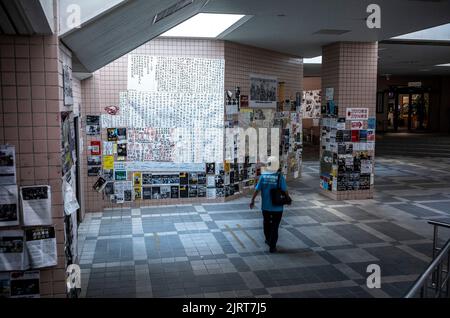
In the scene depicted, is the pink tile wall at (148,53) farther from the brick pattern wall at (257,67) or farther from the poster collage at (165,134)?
the poster collage at (165,134)

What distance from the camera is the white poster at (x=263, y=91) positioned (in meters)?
11.5

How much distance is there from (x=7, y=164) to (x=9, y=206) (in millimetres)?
373

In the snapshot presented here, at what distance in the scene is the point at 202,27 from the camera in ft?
31.1

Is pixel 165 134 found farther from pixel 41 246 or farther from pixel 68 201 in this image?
pixel 41 246

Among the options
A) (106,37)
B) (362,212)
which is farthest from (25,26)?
(362,212)

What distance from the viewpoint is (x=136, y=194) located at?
9961 mm

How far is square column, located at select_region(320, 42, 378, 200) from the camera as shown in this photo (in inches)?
417

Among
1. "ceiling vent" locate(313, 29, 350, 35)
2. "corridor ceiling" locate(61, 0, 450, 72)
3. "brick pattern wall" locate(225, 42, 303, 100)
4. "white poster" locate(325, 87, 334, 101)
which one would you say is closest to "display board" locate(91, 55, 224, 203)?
"brick pattern wall" locate(225, 42, 303, 100)

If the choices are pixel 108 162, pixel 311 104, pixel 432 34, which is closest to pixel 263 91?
pixel 432 34

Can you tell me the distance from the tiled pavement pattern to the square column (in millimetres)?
592

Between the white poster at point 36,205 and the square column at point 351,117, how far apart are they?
7919 mm

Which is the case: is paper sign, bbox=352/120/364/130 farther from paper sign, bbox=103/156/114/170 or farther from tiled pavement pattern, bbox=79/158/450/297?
paper sign, bbox=103/156/114/170
